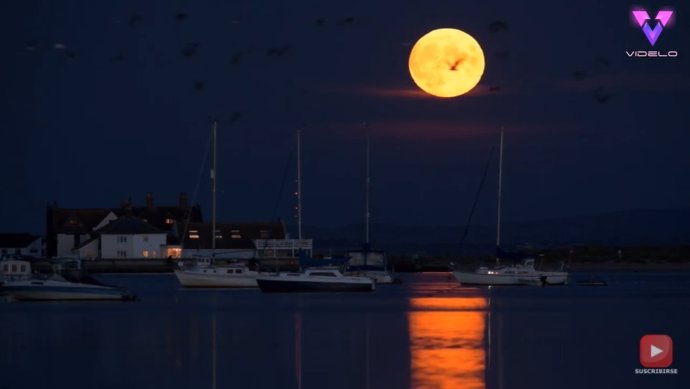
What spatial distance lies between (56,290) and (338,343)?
2935cm

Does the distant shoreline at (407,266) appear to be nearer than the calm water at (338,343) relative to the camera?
No

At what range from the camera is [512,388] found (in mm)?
32406

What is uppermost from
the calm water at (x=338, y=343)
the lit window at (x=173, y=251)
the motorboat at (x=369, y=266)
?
the lit window at (x=173, y=251)

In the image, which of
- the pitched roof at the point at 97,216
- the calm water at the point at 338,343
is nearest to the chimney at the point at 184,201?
the pitched roof at the point at 97,216

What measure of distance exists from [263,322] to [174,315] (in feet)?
22.1

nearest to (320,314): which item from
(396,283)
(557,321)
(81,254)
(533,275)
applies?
(557,321)

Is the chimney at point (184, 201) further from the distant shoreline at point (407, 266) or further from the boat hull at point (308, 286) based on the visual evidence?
the boat hull at point (308, 286)

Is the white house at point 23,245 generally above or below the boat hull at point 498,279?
above

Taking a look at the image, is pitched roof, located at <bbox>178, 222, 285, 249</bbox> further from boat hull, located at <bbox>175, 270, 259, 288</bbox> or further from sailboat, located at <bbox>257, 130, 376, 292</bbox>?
sailboat, located at <bbox>257, 130, 376, 292</bbox>

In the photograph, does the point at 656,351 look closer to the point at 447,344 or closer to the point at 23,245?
the point at 447,344

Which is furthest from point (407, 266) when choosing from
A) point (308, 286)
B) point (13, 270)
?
point (13, 270)

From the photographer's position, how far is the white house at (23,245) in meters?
169

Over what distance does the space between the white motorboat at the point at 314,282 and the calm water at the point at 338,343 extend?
5.38 metres

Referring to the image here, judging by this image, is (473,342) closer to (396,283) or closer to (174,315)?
(174,315)
